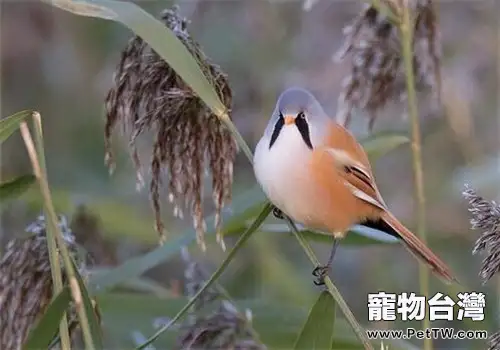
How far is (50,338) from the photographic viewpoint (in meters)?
1.04

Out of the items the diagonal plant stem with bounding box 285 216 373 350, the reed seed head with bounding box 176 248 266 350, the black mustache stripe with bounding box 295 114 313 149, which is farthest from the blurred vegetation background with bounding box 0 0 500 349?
the diagonal plant stem with bounding box 285 216 373 350

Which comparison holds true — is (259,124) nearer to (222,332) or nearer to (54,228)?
(222,332)

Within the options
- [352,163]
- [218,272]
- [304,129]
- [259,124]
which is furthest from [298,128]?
[259,124]

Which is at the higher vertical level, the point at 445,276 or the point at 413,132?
the point at 413,132

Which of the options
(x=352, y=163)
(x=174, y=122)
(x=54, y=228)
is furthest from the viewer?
(x=352, y=163)

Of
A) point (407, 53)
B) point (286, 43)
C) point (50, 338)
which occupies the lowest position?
point (50, 338)

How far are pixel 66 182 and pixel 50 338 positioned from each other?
2011 mm

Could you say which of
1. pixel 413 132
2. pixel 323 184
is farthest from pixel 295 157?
pixel 413 132

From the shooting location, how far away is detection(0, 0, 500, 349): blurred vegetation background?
2.41 meters

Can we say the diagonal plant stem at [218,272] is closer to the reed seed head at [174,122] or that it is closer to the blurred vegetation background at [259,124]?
the reed seed head at [174,122]

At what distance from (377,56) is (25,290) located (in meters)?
0.73

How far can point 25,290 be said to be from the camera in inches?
51.7

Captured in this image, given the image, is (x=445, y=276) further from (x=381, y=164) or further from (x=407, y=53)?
(x=381, y=164)

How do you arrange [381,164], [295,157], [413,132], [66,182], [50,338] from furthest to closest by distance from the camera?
1. [381,164]
2. [66,182]
3. [413,132]
4. [295,157]
5. [50,338]
